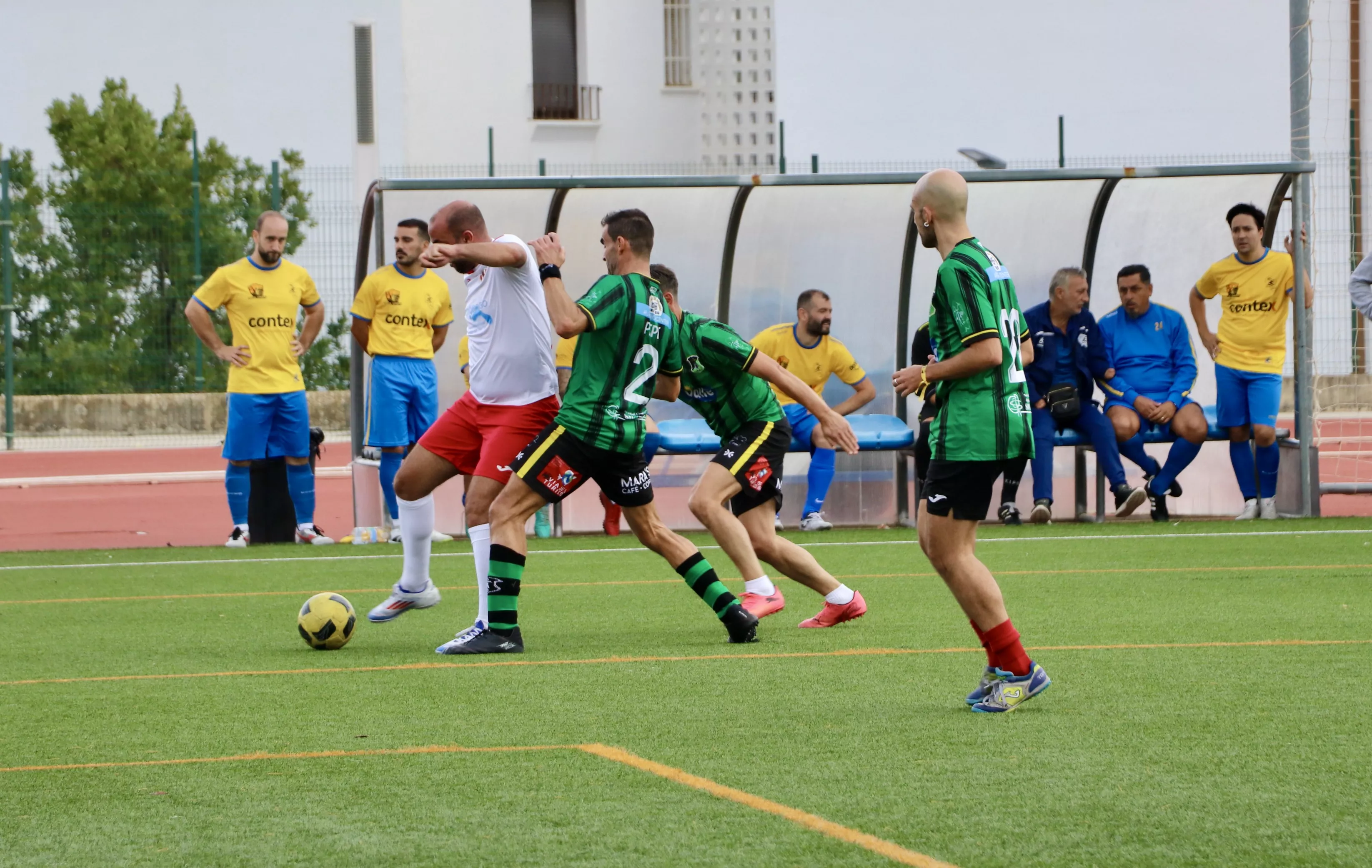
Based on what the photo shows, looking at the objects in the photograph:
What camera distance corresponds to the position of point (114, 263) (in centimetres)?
2012

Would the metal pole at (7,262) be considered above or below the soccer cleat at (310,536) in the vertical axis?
above

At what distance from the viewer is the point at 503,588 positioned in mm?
6375

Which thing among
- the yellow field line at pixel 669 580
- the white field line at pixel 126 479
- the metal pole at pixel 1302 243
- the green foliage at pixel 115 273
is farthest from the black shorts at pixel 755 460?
the green foliage at pixel 115 273

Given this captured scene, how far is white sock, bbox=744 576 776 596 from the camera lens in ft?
24.2

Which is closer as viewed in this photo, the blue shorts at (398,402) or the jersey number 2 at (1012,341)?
the jersey number 2 at (1012,341)

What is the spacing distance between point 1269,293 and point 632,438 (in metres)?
7.30

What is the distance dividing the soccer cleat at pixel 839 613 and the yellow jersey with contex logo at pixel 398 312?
17.2ft

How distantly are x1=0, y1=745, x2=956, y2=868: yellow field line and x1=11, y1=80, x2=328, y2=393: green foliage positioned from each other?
15.6 meters

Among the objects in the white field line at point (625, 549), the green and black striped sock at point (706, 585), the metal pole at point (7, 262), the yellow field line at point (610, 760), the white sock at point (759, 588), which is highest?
the metal pole at point (7, 262)

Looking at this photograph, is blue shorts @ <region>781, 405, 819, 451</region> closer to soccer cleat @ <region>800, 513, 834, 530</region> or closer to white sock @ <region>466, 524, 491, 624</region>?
soccer cleat @ <region>800, 513, 834, 530</region>

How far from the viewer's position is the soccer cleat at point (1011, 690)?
15.8 feet

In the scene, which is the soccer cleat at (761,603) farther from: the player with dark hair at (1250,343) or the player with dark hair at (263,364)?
the player with dark hair at (1250,343)

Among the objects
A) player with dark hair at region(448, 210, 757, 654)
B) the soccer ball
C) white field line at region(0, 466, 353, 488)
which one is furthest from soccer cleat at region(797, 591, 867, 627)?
white field line at region(0, 466, 353, 488)

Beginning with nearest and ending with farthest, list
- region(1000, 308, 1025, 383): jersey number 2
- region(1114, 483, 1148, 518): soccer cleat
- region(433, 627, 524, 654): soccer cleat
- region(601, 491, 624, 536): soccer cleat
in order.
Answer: region(1000, 308, 1025, 383): jersey number 2
region(433, 627, 524, 654): soccer cleat
region(1114, 483, 1148, 518): soccer cleat
region(601, 491, 624, 536): soccer cleat
